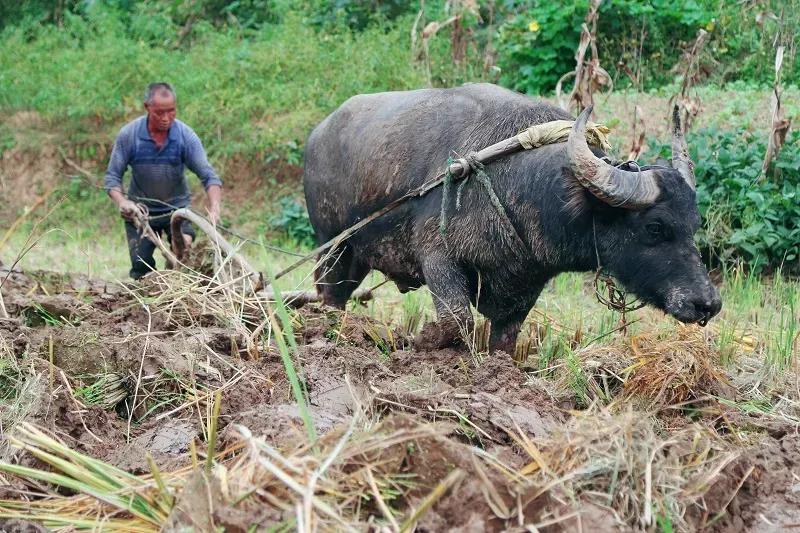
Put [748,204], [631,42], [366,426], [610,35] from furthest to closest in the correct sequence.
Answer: [610,35], [631,42], [748,204], [366,426]

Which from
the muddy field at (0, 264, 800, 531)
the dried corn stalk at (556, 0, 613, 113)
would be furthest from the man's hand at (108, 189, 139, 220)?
the dried corn stalk at (556, 0, 613, 113)

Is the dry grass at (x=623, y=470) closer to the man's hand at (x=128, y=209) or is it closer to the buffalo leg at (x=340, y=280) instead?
the buffalo leg at (x=340, y=280)

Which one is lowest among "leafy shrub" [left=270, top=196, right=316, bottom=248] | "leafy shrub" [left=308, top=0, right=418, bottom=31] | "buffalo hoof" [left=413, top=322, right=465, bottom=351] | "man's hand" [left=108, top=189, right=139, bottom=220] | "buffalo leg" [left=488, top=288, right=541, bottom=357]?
"leafy shrub" [left=270, top=196, right=316, bottom=248]

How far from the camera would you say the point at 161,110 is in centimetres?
696

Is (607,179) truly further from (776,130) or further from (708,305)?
(776,130)

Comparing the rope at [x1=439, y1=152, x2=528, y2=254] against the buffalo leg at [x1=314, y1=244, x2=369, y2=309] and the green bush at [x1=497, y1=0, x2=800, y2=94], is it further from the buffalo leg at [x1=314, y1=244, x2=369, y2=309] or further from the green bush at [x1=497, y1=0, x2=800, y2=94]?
the green bush at [x1=497, y1=0, x2=800, y2=94]

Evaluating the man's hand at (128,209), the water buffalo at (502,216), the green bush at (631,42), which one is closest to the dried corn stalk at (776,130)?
the water buffalo at (502,216)

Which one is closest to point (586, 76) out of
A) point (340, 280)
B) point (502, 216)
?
point (340, 280)

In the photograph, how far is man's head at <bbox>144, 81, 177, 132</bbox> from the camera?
6.95 meters

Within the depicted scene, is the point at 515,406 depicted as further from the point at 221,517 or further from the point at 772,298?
the point at 772,298

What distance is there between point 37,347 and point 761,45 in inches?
307

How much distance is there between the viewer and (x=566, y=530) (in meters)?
2.52

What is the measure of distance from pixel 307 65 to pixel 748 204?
653 cm

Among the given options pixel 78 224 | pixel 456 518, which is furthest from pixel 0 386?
pixel 78 224
